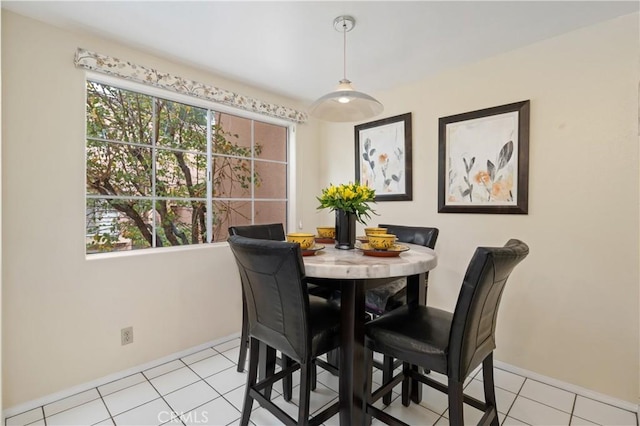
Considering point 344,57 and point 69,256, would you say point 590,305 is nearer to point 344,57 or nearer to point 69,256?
point 344,57

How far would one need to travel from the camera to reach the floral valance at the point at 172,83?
193 centimetres

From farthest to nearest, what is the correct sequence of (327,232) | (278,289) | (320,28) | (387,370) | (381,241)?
(327,232) < (320,28) < (387,370) < (381,241) < (278,289)

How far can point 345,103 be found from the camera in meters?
1.94

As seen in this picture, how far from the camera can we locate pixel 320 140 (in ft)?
11.6

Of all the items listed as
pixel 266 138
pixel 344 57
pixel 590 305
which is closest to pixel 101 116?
pixel 266 138

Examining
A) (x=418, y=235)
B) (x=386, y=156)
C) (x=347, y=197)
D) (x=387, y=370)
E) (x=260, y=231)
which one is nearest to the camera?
(x=347, y=197)

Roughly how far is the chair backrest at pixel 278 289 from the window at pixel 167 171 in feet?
4.44

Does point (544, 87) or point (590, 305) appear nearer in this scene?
point (590, 305)

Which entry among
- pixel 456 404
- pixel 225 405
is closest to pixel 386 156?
pixel 456 404

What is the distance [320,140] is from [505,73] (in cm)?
189

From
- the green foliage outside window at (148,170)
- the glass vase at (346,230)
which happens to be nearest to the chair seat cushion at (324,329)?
the glass vase at (346,230)

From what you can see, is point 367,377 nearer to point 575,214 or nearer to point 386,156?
point 575,214

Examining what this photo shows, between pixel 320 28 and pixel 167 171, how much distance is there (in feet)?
5.14

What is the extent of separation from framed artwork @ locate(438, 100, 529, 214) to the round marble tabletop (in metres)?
1.09
